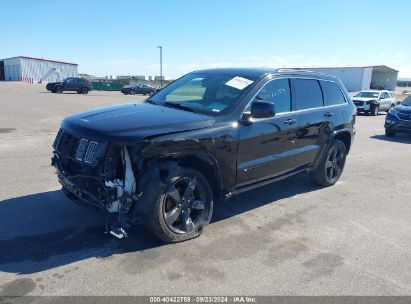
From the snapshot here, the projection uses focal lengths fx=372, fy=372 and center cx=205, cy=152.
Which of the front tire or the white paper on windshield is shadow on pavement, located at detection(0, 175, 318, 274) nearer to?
the white paper on windshield

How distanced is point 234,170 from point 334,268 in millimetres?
1517

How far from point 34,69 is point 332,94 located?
73354 millimetres

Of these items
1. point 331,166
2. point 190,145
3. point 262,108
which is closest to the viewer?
point 190,145

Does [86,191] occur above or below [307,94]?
below

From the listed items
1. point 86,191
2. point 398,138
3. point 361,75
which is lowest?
point 398,138

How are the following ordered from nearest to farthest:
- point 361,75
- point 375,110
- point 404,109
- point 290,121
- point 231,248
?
point 231,248, point 290,121, point 404,109, point 375,110, point 361,75

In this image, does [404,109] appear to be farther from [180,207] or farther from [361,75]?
[361,75]

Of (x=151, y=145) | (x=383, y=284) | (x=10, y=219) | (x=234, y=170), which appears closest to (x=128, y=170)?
(x=151, y=145)

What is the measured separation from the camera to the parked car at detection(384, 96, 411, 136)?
12.5 m

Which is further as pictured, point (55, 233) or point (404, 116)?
point (404, 116)

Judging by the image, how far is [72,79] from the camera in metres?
36.1

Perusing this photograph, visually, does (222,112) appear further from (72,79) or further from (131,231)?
(72,79)

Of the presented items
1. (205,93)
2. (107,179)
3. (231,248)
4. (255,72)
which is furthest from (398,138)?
(107,179)

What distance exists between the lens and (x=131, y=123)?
3.81 meters
